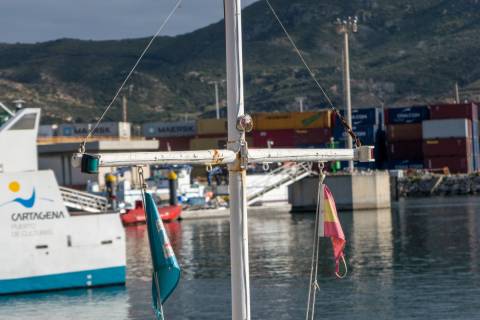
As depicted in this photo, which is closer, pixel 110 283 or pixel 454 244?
pixel 110 283

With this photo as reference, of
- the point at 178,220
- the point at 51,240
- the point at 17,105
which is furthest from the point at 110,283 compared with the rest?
the point at 178,220

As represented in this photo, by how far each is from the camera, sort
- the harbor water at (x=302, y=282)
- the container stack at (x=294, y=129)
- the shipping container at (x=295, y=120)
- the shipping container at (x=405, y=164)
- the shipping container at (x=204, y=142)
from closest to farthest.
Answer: the harbor water at (x=302, y=282) → the container stack at (x=294, y=129) → the shipping container at (x=295, y=120) → the shipping container at (x=405, y=164) → the shipping container at (x=204, y=142)

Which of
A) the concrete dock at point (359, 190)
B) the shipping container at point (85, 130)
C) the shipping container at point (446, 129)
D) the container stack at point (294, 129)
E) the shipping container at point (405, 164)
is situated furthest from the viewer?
the shipping container at point (85, 130)

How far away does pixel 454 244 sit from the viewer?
163 feet

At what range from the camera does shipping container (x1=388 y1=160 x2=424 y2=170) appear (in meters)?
132

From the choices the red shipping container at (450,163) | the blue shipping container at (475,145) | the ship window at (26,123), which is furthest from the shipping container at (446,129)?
the ship window at (26,123)

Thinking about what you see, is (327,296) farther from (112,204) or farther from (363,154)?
(112,204)

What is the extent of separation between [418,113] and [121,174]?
49.8 meters

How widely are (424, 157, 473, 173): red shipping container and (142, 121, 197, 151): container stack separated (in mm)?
29755

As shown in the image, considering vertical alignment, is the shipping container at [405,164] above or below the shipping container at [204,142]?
below

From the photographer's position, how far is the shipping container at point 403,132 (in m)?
131

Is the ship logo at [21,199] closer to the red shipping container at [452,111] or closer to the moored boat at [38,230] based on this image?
the moored boat at [38,230]

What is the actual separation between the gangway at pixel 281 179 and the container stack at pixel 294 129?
126 ft

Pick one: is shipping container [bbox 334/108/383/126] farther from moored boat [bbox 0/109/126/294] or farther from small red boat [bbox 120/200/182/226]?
moored boat [bbox 0/109/126/294]
